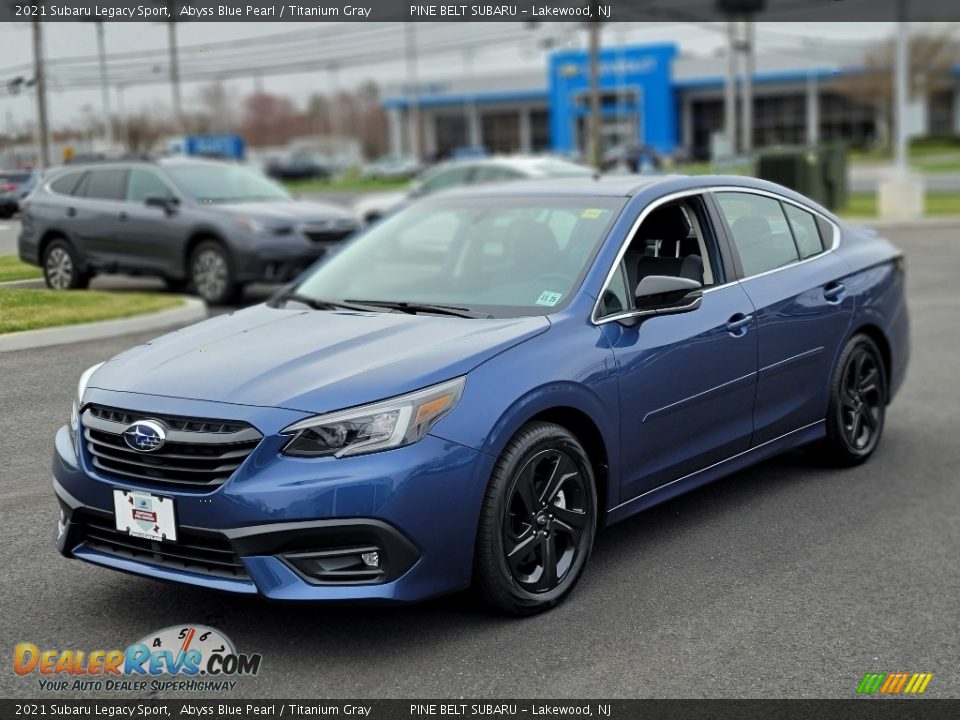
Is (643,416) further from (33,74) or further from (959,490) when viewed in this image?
(33,74)

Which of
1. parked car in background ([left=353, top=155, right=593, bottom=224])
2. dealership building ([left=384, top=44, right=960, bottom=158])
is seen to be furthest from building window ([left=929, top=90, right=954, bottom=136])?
parked car in background ([left=353, top=155, right=593, bottom=224])

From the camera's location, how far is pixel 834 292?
6.20 metres

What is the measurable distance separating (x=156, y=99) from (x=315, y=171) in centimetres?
6330

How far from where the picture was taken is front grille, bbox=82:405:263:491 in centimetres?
394

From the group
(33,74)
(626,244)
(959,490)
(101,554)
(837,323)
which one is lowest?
(959,490)

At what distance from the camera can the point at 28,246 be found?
4.97 m

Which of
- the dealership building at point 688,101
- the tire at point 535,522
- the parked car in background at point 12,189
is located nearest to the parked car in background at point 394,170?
the dealership building at point 688,101

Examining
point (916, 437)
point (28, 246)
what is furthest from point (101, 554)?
point (916, 437)

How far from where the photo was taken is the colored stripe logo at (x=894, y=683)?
388cm

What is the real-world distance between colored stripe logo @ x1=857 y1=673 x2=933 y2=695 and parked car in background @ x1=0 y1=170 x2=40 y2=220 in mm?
3657

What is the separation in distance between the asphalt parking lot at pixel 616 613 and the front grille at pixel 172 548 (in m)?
0.19

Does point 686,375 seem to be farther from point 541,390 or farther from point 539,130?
point 539,130

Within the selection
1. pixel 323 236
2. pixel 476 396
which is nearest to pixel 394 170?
pixel 323 236

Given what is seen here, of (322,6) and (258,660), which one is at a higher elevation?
(322,6)
